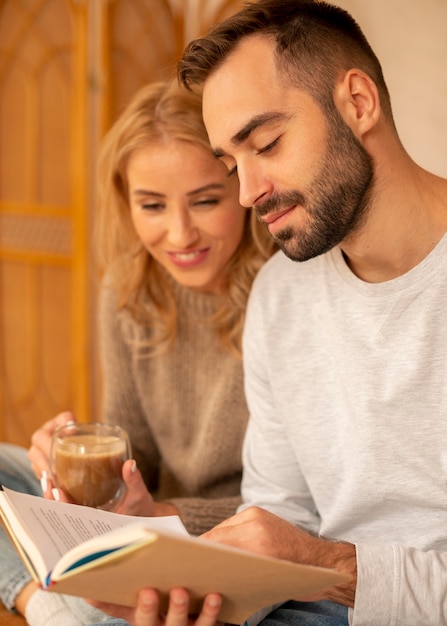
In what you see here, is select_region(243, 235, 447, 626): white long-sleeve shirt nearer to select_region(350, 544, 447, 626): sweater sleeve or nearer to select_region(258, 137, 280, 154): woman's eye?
select_region(350, 544, 447, 626): sweater sleeve

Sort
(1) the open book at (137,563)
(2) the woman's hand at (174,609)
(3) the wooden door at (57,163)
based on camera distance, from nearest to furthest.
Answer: (1) the open book at (137,563)
(2) the woman's hand at (174,609)
(3) the wooden door at (57,163)

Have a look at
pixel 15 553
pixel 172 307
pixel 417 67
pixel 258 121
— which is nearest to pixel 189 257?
pixel 172 307

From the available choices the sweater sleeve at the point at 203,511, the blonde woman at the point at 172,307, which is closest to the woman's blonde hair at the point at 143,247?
the blonde woman at the point at 172,307

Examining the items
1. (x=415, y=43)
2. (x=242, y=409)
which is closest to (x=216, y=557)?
(x=242, y=409)

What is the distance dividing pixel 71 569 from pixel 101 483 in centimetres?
50

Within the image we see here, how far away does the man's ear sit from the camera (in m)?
1.43

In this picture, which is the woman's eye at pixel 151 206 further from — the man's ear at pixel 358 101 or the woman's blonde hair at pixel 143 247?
the man's ear at pixel 358 101

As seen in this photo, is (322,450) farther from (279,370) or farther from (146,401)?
(146,401)

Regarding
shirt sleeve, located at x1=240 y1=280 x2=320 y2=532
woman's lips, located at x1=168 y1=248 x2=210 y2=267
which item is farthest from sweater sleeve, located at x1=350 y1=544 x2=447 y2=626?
woman's lips, located at x1=168 y1=248 x2=210 y2=267

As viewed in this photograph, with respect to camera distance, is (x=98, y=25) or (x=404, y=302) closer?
(x=404, y=302)

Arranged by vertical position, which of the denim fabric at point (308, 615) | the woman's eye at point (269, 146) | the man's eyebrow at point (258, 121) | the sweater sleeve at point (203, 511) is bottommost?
the denim fabric at point (308, 615)

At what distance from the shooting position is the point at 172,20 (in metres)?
3.52

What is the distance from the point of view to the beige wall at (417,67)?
2.55m

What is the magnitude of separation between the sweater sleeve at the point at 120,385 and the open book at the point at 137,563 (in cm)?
87
